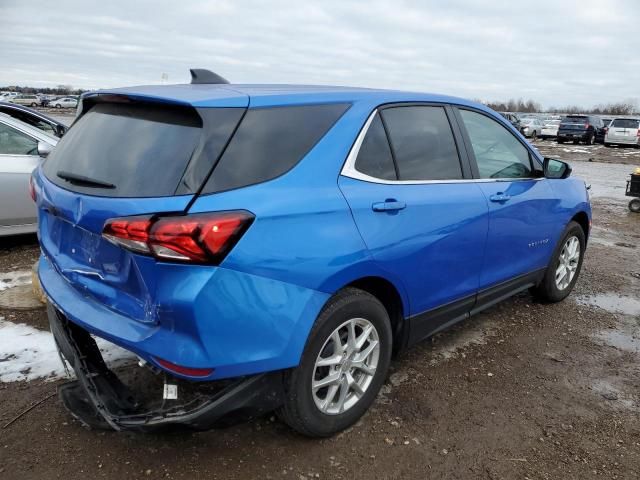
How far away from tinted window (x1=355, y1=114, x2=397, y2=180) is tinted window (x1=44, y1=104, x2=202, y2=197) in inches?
34.3

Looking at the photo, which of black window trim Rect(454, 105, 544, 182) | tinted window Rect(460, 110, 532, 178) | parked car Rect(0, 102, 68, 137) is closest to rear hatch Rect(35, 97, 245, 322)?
black window trim Rect(454, 105, 544, 182)

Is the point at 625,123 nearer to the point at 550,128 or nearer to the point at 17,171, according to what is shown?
the point at 550,128

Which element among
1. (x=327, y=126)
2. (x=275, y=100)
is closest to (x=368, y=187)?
(x=327, y=126)

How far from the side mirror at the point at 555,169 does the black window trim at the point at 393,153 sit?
114 centimetres

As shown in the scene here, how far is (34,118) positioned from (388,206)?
243 inches

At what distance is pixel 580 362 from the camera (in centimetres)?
373

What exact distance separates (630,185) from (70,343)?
9727mm

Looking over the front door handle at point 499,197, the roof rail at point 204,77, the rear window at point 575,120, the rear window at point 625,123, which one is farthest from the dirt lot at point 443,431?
the rear window at point 575,120

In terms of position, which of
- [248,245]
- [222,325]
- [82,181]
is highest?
[82,181]

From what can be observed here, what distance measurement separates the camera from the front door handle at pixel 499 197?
11.5 ft

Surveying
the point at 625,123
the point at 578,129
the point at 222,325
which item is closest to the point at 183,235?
the point at 222,325

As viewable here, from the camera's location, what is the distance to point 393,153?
2.89 metres

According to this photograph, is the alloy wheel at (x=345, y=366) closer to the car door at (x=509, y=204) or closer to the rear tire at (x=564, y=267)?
the car door at (x=509, y=204)

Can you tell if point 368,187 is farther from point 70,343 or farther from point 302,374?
point 70,343
